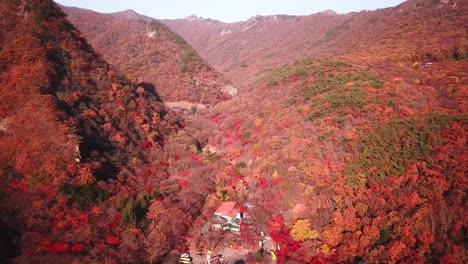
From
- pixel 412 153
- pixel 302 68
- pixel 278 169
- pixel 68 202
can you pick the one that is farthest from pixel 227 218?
pixel 302 68

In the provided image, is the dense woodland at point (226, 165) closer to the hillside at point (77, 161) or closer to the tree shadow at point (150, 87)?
the hillside at point (77, 161)

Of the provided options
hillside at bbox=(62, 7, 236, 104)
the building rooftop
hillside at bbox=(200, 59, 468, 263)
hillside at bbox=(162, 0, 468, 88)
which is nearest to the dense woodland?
hillside at bbox=(200, 59, 468, 263)

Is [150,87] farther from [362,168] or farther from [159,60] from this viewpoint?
[362,168]

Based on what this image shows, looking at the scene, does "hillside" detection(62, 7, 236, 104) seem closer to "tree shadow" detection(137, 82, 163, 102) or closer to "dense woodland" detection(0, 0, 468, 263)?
"tree shadow" detection(137, 82, 163, 102)

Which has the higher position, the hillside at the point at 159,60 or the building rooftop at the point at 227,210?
the hillside at the point at 159,60

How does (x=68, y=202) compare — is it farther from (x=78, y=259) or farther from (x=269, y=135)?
(x=269, y=135)

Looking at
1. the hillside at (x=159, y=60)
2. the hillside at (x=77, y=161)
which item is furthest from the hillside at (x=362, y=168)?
the hillside at (x=159, y=60)

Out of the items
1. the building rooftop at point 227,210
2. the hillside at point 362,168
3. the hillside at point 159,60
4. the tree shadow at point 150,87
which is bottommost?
the building rooftop at point 227,210
